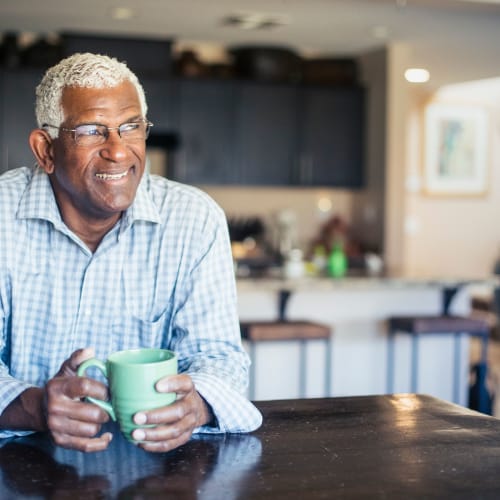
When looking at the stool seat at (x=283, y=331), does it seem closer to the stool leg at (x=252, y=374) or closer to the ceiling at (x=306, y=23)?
the stool leg at (x=252, y=374)

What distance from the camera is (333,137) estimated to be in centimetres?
646

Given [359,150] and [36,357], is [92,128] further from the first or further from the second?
[359,150]

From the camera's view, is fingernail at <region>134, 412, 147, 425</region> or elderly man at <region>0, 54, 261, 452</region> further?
elderly man at <region>0, 54, 261, 452</region>

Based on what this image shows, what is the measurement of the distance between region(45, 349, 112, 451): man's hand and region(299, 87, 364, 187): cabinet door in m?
5.40

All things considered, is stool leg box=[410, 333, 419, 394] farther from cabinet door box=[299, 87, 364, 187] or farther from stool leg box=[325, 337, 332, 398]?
cabinet door box=[299, 87, 364, 187]

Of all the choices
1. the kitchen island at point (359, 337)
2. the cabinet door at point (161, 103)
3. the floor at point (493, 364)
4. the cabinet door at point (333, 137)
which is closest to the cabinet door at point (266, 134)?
the cabinet door at point (333, 137)

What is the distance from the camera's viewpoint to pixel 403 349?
4.20 m

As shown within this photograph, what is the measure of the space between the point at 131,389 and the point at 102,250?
0.52 m

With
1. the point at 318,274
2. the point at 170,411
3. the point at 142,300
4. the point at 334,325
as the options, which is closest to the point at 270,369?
the point at 334,325

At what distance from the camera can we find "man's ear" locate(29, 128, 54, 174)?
1502 mm

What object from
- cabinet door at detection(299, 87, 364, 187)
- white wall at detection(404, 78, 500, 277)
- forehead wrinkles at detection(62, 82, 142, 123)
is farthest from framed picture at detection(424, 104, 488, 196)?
forehead wrinkles at detection(62, 82, 142, 123)

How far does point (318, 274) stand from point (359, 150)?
93.3 inches

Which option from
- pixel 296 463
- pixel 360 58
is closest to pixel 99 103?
pixel 296 463

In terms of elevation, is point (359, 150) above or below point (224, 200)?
above
